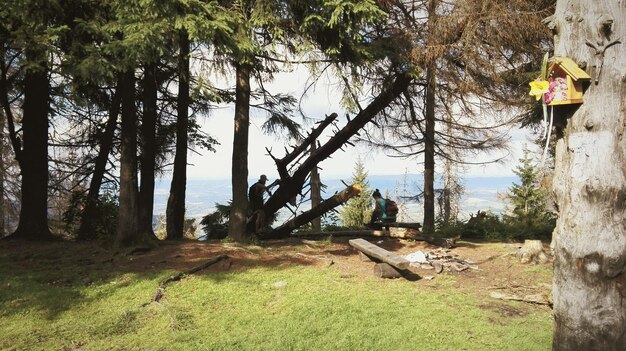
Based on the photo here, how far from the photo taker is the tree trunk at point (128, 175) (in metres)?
9.05

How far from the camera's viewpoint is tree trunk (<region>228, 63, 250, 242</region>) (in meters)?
9.88

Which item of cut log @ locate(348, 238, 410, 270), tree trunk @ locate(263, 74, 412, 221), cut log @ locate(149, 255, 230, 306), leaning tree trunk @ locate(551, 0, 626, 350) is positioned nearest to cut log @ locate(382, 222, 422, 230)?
tree trunk @ locate(263, 74, 412, 221)

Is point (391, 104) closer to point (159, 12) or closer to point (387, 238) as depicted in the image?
point (387, 238)

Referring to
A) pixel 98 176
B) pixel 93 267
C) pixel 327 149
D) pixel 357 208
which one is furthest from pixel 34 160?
pixel 357 208

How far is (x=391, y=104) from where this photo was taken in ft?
39.7

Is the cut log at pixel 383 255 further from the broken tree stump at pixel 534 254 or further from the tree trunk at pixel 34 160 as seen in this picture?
the tree trunk at pixel 34 160

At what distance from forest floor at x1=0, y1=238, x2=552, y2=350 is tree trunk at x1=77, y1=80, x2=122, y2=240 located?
13.1ft

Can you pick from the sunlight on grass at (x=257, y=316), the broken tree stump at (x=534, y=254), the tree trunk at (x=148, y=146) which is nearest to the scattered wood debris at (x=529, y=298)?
the sunlight on grass at (x=257, y=316)

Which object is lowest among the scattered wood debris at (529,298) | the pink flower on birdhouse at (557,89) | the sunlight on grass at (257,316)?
the sunlight on grass at (257,316)

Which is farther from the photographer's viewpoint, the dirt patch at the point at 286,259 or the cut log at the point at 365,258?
the cut log at the point at 365,258

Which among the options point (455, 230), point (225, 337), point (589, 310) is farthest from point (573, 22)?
point (455, 230)

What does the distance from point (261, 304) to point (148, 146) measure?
6.66 m

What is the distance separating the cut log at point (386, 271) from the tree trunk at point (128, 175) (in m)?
5.61

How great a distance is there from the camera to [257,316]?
568cm
